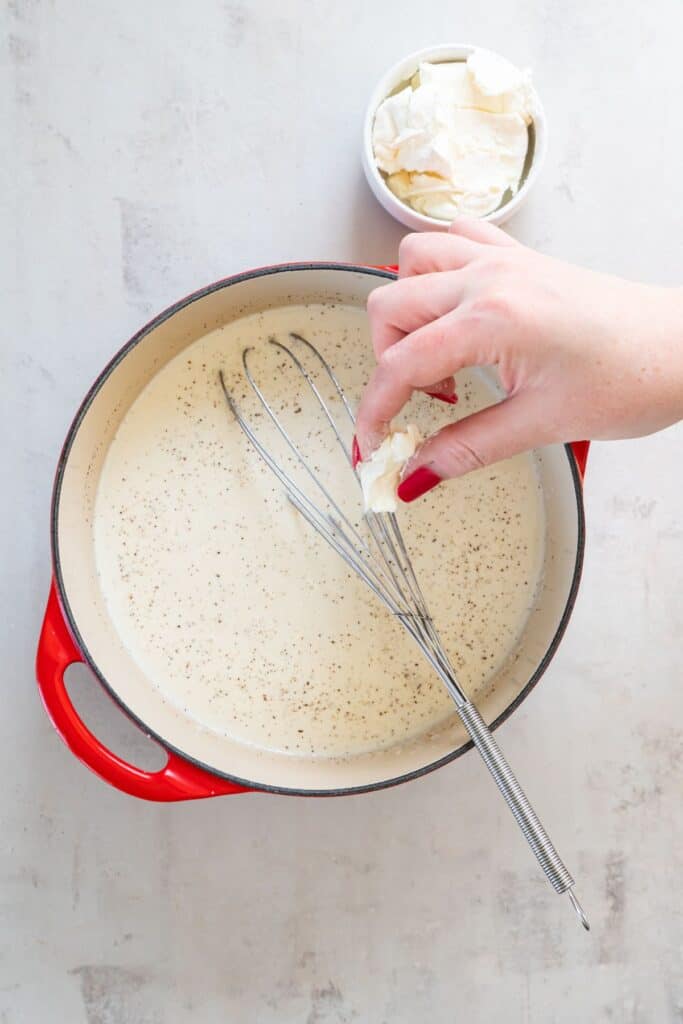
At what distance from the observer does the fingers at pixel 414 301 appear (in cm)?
52

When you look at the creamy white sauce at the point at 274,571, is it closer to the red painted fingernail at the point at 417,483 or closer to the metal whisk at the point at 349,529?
the metal whisk at the point at 349,529

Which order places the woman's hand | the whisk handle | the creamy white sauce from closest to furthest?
the woman's hand, the whisk handle, the creamy white sauce

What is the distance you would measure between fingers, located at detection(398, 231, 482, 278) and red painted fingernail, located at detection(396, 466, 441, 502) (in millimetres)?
127

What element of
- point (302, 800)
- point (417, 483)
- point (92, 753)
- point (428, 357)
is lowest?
point (302, 800)

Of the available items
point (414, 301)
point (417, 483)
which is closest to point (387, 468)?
point (417, 483)

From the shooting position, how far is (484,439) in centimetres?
53

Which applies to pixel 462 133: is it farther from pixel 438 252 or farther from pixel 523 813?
pixel 523 813

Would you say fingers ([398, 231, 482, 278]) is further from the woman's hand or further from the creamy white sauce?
the creamy white sauce

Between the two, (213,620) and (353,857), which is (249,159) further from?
(353,857)

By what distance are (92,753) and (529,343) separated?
421mm

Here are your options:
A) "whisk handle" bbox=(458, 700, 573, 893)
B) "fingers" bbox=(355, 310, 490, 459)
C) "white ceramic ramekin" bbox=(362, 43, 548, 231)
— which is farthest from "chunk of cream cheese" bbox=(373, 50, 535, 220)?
"whisk handle" bbox=(458, 700, 573, 893)

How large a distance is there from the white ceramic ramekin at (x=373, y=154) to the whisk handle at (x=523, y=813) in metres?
0.39

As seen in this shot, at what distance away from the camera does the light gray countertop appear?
29.3 inches

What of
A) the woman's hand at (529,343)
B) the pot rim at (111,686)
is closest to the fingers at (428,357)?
the woman's hand at (529,343)
